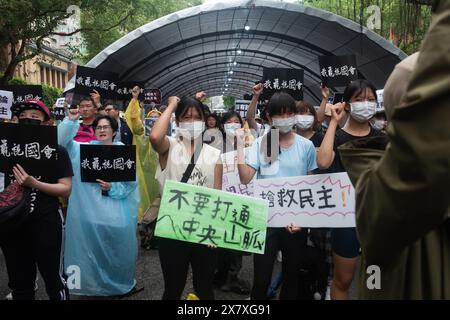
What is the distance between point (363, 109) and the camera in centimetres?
342

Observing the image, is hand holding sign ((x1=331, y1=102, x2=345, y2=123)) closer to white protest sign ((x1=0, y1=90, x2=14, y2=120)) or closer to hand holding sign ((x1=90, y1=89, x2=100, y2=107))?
hand holding sign ((x1=90, y1=89, x2=100, y2=107))

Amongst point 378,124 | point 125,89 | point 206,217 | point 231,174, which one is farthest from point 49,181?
point 125,89

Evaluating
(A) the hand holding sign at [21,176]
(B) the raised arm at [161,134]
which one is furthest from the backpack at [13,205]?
(B) the raised arm at [161,134]

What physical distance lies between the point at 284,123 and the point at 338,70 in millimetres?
2265

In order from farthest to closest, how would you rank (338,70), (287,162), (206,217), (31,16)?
(31,16) → (338,70) → (287,162) → (206,217)

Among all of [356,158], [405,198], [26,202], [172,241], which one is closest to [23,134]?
[26,202]

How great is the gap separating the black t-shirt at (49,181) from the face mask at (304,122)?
2374 mm

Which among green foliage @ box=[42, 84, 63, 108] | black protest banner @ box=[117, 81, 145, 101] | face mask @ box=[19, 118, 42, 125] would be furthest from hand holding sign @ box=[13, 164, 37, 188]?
green foliage @ box=[42, 84, 63, 108]

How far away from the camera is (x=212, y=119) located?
5922mm

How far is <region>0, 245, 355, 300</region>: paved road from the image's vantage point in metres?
4.48

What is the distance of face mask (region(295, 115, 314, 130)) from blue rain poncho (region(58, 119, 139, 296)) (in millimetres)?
1914

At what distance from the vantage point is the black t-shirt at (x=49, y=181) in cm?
327

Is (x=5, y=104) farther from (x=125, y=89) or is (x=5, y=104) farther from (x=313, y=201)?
(x=313, y=201)

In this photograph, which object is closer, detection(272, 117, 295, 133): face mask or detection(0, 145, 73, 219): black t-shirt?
detection(0, 145, 73, 219): black t-shirt
